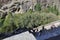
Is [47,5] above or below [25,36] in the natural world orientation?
below

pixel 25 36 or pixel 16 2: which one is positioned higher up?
pixel 25 36

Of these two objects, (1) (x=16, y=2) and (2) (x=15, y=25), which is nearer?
(2) (x=15, y=25)

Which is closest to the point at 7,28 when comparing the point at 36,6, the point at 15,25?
the point at 15,25

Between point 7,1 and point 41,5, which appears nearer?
point 41,5

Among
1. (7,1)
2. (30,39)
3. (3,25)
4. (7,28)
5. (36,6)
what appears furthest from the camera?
(7,1)

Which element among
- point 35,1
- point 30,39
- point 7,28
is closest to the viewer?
point 30,39

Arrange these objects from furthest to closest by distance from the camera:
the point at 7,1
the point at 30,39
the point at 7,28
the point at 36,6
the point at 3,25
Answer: the point at 7,1 < the point at 36,6 < the point at 3,25 < the point at 7,28 < the point at 30,39

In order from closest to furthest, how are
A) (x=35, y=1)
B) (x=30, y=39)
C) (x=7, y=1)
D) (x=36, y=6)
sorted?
(x=30, y=39), (x=36, y=6), (x=35, y=1), (x=7, y=1)

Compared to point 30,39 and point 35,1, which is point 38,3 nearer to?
point 35,1

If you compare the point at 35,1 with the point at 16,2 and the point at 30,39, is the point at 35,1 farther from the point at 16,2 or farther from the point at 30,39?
the point at 30,39
